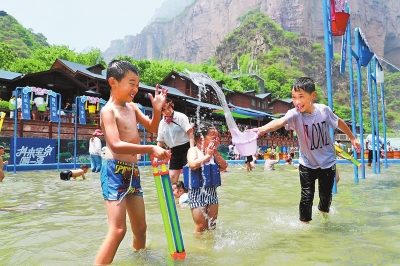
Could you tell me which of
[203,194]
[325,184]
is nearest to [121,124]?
[203,194]

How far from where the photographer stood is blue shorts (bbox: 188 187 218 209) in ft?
12.4

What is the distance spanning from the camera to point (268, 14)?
118938 mm

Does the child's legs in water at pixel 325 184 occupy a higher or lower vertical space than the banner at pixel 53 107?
lower

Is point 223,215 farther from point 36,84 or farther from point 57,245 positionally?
point 36,84

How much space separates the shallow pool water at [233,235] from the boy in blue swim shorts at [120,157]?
0.38 m

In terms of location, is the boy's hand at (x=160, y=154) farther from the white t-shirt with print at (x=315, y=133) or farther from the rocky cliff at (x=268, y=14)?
the rocky cliff at (x=268, y=14)

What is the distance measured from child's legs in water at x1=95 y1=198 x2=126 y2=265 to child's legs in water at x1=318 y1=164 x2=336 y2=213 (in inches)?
96.9

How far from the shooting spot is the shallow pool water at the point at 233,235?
2.94 m

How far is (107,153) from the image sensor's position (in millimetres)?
2771

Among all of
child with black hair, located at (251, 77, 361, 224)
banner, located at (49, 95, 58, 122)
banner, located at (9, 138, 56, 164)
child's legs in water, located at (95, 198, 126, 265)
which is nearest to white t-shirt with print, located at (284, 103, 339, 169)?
child with black hair, located at (251, 77, 361, 224)

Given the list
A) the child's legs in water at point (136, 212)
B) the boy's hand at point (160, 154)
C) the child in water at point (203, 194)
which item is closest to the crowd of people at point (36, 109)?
the child in water at point (203, 194)

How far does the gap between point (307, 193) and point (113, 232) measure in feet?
7.80

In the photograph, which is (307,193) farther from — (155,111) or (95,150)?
(95,150)

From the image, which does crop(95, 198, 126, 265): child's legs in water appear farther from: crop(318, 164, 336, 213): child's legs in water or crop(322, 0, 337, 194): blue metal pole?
crop(322, 0, 337, 194): blue metal pole
